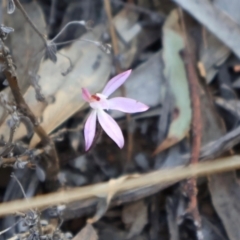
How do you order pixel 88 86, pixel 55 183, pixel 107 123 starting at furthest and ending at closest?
1. pixel 88 86
2. pixel 55 183
3. pixel 107 123

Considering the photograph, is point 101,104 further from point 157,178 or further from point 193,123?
point 193,123

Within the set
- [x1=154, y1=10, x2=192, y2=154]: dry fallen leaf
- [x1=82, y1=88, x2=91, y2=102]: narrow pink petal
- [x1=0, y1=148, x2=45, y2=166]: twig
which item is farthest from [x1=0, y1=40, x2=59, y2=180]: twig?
[x1=154, y1=10, x2=192, y2=154]: dry fallen leaf

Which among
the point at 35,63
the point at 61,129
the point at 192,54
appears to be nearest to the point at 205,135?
the point at 192,54

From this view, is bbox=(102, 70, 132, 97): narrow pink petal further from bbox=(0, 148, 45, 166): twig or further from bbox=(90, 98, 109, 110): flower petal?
bbox=(0, 148, 45, 166): twig

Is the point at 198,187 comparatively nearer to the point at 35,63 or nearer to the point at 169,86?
the point at 169,86

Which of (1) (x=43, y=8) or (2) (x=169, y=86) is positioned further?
(1) (x=43, y=8)

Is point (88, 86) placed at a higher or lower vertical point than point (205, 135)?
higher
